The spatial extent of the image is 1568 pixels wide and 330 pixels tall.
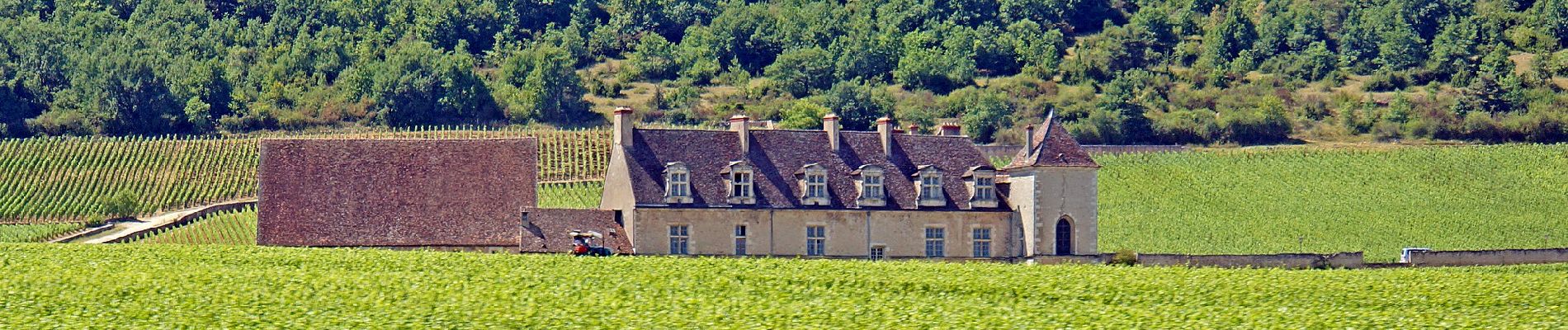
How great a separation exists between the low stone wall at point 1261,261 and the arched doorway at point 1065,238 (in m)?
1.98

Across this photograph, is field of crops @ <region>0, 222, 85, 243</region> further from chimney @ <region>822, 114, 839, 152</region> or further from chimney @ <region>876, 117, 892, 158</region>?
chimney @ <region>876, 117, 892, 158</region>

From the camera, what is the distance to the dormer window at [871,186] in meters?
64.2

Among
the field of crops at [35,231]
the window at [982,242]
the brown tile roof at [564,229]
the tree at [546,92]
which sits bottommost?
the field of crops at [35,231]

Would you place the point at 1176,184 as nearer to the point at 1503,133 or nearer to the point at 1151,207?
the point at 1151,207

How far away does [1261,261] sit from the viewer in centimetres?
6519

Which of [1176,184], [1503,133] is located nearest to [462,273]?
[1176,184]

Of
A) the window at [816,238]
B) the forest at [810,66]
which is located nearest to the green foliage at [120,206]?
the forest at [810,66]

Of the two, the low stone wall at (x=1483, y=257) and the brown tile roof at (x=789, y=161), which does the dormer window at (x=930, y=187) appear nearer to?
the brown tile roof at (x=789, y=161)

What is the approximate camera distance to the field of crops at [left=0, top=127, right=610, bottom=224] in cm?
10050

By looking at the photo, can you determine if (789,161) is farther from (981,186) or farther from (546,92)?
(546,92)

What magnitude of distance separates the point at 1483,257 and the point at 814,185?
62.2 feet

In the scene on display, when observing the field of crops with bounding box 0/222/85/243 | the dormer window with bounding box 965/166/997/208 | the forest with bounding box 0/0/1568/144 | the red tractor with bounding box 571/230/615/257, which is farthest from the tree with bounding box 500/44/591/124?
the red tractor with bounding box 571/230/615/257

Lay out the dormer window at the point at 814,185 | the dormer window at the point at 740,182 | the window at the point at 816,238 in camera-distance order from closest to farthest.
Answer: the dormer window at the point at 740,182
the window at the point at 816,238
the dormer window at the point at 814,185

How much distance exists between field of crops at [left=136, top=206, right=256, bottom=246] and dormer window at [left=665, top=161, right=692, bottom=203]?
1985cm
